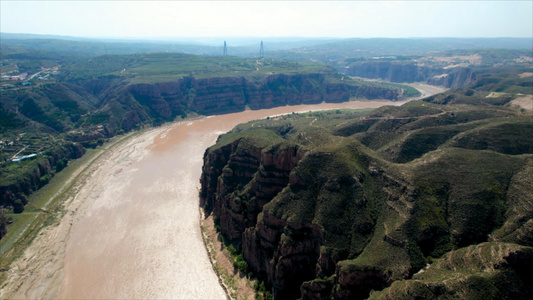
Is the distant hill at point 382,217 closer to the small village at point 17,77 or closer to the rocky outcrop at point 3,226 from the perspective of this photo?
the rocky outcrop at point 3,226

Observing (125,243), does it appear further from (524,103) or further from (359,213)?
(524,103)

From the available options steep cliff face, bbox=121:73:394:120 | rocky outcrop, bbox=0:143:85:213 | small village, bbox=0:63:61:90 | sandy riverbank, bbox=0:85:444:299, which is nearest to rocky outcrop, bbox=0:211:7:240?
sandy riverbank, bbox=0:85:444:299

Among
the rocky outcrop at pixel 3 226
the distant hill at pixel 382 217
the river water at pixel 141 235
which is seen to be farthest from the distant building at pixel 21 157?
the distant hill at pixel 382 217

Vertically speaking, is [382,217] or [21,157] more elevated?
[382,217]

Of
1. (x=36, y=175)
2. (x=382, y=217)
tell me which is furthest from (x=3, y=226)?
(x=382, y=217)

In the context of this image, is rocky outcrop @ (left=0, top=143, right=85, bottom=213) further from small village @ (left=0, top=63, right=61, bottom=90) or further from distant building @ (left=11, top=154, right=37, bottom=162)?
small village @ (left=0, top=63, right=61, bottom=90)

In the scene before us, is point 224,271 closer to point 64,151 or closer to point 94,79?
point 64,151
